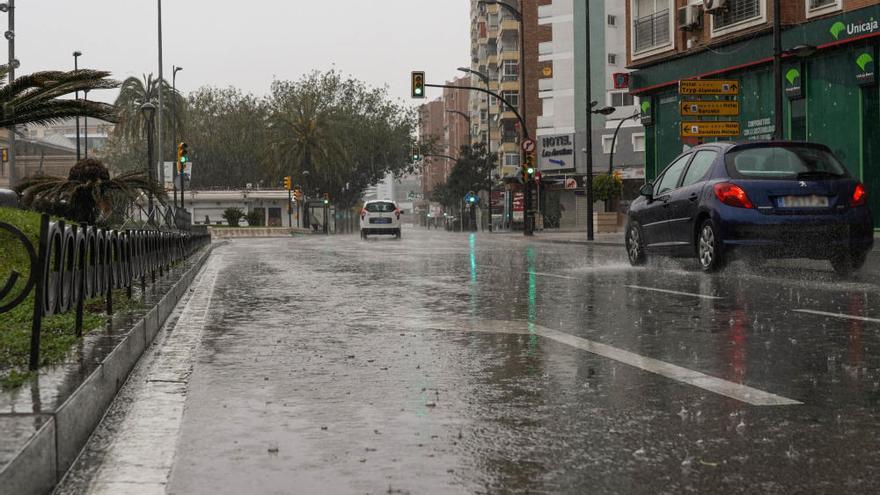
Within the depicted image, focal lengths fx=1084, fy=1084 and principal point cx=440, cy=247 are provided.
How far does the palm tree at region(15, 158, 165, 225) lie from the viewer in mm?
20266

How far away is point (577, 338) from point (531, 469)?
12.5 ft

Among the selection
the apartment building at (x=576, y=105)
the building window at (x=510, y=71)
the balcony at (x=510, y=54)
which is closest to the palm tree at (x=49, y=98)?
the apartment building at (x=576, y=105)

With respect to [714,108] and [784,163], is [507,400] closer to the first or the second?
[784,163]

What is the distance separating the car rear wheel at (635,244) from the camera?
1606 cm

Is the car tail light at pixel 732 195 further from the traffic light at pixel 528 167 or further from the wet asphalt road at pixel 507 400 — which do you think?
the traffic light at pixel 528 167

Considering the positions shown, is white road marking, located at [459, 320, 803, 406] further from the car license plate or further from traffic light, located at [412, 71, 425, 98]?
traffic light, located at [412, 71, 425, 98]

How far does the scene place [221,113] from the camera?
8519 centimetres

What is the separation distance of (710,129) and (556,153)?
1619 inches

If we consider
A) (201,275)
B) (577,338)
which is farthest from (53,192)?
(577,338)

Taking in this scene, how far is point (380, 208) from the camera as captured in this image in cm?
4466

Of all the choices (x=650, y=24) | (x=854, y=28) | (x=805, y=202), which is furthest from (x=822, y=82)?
(x=805, y=202)

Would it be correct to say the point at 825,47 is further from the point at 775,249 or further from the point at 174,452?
the point at 174,452

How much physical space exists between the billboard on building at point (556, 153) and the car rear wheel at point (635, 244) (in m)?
50.9

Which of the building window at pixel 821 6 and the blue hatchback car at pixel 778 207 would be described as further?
the building window at pixel 821 6
